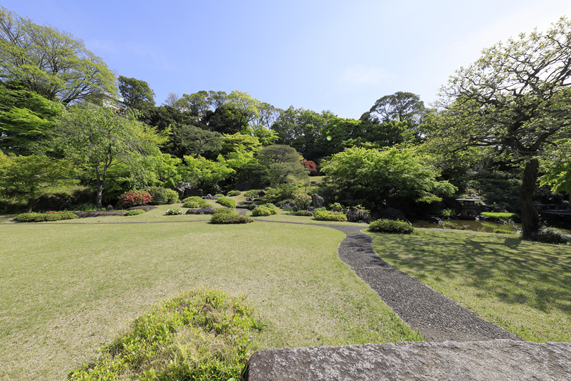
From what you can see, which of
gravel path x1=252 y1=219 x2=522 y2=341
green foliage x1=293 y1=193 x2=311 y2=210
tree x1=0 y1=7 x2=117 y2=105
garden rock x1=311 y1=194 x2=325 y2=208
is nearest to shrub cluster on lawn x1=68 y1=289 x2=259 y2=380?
gravel path x1=252 y1=219 x2=522 y2=341

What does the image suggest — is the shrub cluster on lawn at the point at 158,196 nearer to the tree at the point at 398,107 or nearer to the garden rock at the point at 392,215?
the garden rock at the point at 392,215

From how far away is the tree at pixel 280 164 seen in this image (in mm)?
22500

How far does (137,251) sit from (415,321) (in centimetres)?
A: 648

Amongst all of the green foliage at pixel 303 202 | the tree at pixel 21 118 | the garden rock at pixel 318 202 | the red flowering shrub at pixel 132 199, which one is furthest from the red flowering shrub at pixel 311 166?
the tree at pixel 21 118

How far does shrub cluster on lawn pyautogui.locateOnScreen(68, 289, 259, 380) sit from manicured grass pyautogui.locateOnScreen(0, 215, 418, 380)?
374mm

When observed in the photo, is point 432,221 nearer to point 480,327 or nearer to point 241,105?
point 480,327

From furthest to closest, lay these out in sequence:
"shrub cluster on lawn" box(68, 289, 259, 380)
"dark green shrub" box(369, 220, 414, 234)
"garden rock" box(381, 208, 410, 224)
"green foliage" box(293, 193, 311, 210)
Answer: "green foliage" box(293, 193, 311, 210), "garden rock" box(381, 208, 410, 224), "dark green shrub" box(369, 220, 414, 234), "shrub cluster on lawn" box(68, 289, 259, 380)

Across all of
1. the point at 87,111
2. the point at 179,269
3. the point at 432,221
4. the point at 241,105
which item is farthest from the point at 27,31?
the point at 432,221

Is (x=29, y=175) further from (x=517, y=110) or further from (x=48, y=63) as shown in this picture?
(x=517, y=110)

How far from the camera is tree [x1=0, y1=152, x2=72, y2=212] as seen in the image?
10445mm

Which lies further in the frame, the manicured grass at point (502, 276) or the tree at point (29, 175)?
the tree at point (29, 175)

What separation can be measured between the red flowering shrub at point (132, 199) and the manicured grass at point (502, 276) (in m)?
16.1

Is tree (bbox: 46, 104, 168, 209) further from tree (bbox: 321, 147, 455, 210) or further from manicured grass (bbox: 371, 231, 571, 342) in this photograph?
manicured grass (bbox: 371, 231, 571, 342)

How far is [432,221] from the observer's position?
14.6 metres
